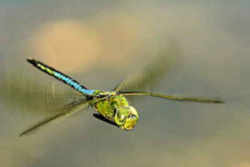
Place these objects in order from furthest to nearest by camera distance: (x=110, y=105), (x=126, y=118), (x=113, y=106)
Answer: (x=110, y=105) < (x=113, y=106) < (x=126, y=118)

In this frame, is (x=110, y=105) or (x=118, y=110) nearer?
(x=118, y=110)

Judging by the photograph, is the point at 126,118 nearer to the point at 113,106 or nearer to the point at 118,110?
the point at 118,110

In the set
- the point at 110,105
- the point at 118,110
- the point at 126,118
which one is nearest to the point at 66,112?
the point at 110,105

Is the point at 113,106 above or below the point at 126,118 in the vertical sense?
above

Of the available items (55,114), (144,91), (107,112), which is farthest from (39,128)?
(144,91)

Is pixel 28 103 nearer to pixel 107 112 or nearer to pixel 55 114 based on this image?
pixel 55 114

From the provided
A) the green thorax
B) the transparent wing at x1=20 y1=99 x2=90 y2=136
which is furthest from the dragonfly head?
the transparent wing at x1=20 y1=99 x2=90 y2=136
